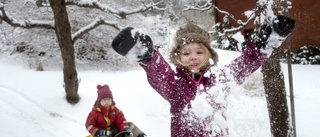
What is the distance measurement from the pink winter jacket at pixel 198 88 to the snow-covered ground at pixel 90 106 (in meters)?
3.42

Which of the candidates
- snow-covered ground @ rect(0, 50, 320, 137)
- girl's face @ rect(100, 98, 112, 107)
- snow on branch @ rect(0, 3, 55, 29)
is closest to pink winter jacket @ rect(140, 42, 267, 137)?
girl's face @ rect(100, 98, 112, 107)

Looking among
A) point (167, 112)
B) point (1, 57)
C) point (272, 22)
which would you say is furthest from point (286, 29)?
point (1, 57)

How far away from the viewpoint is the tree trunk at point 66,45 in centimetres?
644

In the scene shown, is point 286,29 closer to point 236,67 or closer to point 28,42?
point 236,67

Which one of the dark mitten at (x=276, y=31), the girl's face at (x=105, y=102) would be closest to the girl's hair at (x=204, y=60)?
the dark mitten at (x=276, y=31)

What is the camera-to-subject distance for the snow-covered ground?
5.83 meters

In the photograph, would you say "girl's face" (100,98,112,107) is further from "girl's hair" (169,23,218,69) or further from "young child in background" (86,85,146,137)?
"girl's hair" (169,23,218,69)

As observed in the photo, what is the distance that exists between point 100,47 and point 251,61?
11.5 metres

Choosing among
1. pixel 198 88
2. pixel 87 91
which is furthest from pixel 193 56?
pixel 87 91

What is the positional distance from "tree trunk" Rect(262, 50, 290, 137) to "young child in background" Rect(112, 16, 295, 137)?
99.9 inches

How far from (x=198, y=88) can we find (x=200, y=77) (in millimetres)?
76

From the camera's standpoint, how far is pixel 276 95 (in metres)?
4.30

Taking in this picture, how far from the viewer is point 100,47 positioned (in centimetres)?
1265

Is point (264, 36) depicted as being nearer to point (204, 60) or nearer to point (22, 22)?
point (204, 60)
